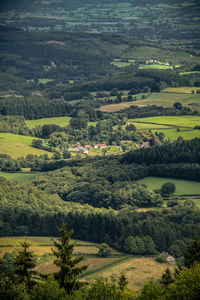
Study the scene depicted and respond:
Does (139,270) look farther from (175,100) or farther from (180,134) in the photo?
(175,100)

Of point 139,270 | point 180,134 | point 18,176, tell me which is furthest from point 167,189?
point 180,134

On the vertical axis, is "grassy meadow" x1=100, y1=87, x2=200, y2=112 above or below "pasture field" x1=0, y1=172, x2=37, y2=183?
below

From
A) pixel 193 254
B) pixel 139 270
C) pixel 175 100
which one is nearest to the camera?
pixel 193 254

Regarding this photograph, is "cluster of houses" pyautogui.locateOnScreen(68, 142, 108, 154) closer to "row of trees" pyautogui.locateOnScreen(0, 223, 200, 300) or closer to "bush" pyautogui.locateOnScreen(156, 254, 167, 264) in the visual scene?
"bush" pyautogui.locateOnScreen(156, 254, 167, 264)

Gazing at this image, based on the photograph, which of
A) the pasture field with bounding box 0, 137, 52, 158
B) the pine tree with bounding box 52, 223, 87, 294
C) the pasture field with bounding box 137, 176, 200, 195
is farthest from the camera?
the pasture field with bounding box 0, 137, 52, 158

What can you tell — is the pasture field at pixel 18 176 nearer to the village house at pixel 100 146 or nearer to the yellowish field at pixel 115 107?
the village house at pixel 100 146

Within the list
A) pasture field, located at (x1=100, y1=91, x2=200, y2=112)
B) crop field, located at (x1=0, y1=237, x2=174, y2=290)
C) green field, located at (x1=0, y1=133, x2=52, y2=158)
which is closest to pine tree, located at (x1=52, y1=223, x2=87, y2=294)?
crop field, located at (x1=0, y1=237, x2=174, y2=290)
